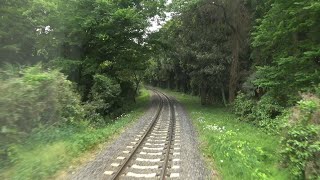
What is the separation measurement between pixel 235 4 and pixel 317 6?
16.8 meters

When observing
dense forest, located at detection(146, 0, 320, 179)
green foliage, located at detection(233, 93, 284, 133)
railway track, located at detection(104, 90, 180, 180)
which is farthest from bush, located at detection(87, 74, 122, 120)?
green foliage, located at detection(233, 93, 284, 133)

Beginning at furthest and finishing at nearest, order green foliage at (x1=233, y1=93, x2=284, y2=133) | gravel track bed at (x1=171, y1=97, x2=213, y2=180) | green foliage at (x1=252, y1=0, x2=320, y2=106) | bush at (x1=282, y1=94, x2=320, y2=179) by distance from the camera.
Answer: green foliage at (x1=233, y1=93, x2=284, y2=133) → green foliage at (x1=252, y1=0, x2=320, y2=106) → gravel track bed at (x1=171, y1=97, x2=213, y2=180) → bush at (x1=282, y1=94, x2=320, y2=179)

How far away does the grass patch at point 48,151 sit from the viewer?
365 inches

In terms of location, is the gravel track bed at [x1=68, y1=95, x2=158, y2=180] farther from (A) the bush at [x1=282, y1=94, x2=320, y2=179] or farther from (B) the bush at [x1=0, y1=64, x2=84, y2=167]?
(A) the bush at [x1=282, y1=94, x2=320, y2=179]

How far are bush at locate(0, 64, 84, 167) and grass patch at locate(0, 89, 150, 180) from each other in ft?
1.21

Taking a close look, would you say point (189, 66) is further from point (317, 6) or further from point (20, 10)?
point (317, 6)

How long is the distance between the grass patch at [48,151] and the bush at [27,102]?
37cm

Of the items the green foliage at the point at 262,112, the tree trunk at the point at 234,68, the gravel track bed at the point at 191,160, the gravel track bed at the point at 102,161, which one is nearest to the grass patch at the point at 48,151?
the gravel track bed at the point at 102,161

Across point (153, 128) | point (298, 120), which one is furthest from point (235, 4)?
point (298, 120)

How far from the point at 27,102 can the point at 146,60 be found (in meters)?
23.9

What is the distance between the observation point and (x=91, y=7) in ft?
93.7

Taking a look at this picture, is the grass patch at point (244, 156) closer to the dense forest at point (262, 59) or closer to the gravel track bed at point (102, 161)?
the dense forest at point (262, 59)

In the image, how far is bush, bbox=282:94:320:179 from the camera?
8750 millimetres

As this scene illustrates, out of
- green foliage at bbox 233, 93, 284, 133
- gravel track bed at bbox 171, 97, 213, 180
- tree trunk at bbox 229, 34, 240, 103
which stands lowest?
gravel track bed at bbox 171, 97, 213, 180
